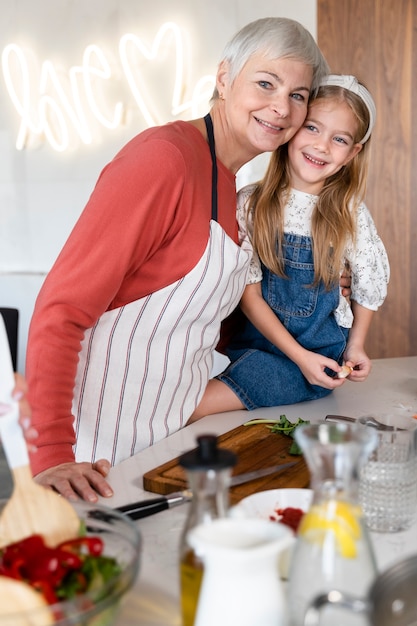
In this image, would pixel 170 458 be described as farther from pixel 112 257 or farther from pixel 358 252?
pixel 358 252

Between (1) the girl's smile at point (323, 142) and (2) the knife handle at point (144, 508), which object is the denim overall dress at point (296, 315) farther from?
(2) the knife handle at point (144, 508)

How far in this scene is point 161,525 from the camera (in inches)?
42.9

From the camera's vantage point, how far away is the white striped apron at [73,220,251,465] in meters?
1.56

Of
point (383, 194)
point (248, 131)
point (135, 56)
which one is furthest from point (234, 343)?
point (135, 56)

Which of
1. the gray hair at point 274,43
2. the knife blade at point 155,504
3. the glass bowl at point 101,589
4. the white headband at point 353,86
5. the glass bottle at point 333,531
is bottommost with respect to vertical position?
the knife blade at point 155,504

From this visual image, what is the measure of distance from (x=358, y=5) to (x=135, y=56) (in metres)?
1.12

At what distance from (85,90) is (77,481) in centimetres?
306

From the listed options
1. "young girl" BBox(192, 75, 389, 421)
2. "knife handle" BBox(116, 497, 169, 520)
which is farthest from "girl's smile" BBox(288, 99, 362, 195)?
"knife handle" BBox(116, 497, 169, 520)

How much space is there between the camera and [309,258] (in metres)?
1.94

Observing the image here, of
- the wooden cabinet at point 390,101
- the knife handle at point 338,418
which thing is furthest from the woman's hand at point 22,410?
the wooden cabinet at point 390,101

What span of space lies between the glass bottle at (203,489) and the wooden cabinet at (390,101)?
9.42 feet

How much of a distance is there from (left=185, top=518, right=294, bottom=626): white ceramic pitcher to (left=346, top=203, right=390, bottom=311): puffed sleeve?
139 centimetres

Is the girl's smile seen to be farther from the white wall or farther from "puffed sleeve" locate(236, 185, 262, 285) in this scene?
the white wall

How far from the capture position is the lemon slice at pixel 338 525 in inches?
27.1
